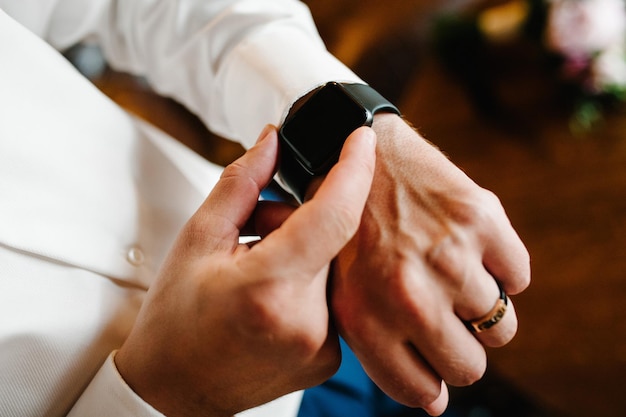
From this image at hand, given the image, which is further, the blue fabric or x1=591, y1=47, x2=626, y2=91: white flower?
x1=591, y1=47, x2=626, y2=91: white flower

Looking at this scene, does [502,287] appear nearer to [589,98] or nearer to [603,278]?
[603,278]

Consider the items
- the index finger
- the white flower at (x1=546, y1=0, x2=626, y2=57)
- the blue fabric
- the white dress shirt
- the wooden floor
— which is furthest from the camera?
the white flower at (x1=546, y1=0, x2=626, y2=57)

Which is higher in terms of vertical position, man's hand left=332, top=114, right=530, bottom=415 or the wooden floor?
man's hand left=332, top=114, right=530, bottom=415

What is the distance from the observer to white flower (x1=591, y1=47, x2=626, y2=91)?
1555 mm

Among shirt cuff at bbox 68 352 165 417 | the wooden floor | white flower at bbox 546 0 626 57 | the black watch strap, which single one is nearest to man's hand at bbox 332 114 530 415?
the black watch strap

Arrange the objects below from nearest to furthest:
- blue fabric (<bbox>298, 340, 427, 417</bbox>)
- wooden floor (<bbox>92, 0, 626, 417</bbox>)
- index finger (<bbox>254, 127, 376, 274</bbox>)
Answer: index finger (<bbox>254, 127, 376, 274</bbox>) → blue fabric (<bbox>298, 340, 427, 417</bbox>) → wooden floor (<bbox>92, 0, 626, 417</bbox>)

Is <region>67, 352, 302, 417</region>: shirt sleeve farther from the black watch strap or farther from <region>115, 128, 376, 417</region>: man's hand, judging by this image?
the black watch strap

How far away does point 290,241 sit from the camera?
0.41 meters

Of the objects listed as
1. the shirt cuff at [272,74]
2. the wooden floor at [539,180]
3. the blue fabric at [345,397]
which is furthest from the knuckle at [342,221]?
the wooden floor at [539,180]

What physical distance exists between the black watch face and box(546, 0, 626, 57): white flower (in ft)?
4.17

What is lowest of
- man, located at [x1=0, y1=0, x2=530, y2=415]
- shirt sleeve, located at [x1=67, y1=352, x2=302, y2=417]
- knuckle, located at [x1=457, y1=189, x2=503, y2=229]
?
shirt sleeve, located at [x1=67, y1=352, x2=302, y2=417]

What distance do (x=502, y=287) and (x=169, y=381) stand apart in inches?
13.2

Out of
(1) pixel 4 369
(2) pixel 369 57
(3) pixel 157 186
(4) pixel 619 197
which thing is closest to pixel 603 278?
(4) pixel 619 197

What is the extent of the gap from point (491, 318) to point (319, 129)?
0.26 meters
